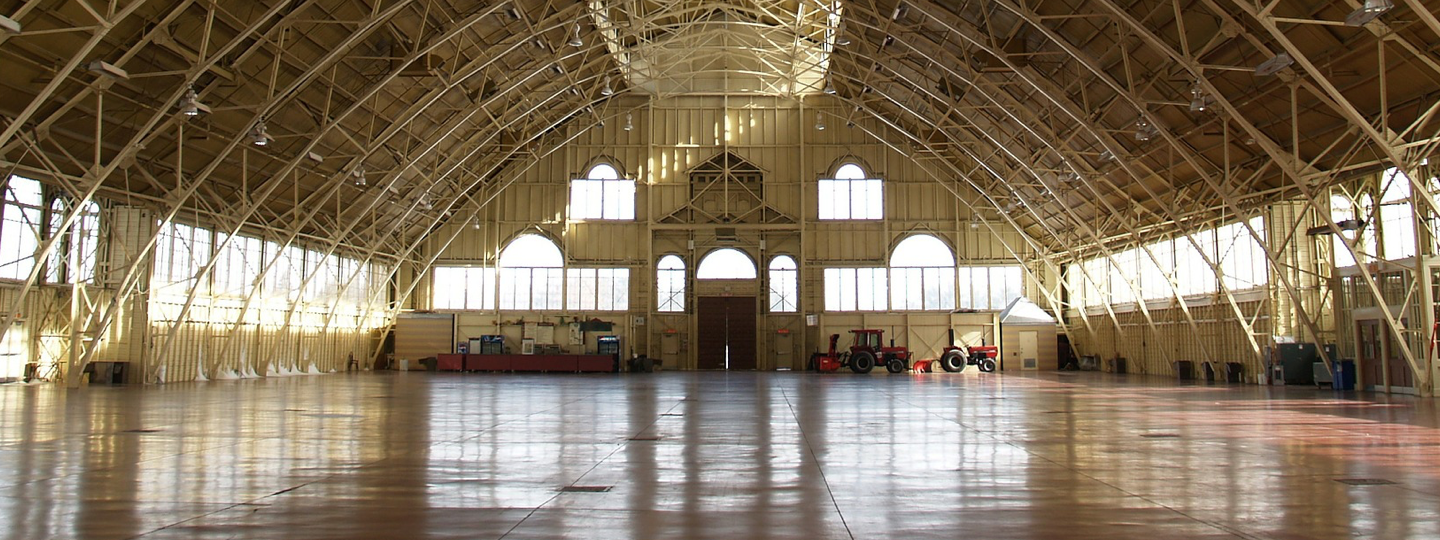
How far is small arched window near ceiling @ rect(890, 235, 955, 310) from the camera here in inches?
1610

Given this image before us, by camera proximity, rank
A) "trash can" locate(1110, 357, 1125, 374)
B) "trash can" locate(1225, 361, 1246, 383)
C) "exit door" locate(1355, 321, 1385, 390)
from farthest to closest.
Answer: "trash can" locate(1110, 357, 1125, 374) → "trash can" locate(1225, 361, 1246, 383) → "exit door" locate(1355, 321, 1385, 390)

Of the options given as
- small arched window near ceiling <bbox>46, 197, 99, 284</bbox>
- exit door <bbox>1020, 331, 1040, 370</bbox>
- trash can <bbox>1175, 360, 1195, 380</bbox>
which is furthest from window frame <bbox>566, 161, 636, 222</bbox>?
trash can <bbox>1175, 360, 1195, 380</bbox>

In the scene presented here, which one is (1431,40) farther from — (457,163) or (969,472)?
(457,163)

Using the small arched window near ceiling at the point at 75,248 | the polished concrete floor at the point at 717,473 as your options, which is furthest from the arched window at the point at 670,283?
the polished concrete floor at the point at 717,473

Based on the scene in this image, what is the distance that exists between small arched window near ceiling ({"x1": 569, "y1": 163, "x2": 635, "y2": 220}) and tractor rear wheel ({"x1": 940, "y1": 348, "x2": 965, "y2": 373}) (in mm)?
14482

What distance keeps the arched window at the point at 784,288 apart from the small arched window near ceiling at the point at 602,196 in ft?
22.0

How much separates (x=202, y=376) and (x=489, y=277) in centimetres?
1371

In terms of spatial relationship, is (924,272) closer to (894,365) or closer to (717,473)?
(894,365)

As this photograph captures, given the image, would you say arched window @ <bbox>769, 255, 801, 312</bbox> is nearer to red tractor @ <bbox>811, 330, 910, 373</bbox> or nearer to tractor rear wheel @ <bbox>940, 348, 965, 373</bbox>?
red tractor @ <bbox>811, 330, 910, 373</bbox>

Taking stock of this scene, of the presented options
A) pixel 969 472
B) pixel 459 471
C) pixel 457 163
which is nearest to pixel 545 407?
pixel 459 471

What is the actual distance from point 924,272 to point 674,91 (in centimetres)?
1331

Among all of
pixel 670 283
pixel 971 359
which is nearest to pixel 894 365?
pixel 971 359

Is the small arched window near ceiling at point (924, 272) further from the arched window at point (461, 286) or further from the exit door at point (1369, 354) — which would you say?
the exit door at point (1369, 354)

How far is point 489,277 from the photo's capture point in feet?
134
